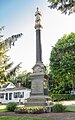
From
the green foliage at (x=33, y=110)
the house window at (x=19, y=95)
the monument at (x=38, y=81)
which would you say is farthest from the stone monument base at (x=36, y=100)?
the house window at (x=19, y=95)

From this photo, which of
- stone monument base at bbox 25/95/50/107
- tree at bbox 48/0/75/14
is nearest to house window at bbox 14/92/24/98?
stone monument base at bbox 25/95/50/107

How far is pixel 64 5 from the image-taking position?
37.7ft

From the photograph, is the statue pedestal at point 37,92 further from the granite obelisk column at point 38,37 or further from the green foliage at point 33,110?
the green foliage at point 33,110

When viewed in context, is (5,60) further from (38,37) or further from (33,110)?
(38,37)

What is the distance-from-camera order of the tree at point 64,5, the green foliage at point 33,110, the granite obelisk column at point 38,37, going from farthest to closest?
the granite obelisk column at point 38,37 < the green foliage at point 33,110 < the tree at point 64,5

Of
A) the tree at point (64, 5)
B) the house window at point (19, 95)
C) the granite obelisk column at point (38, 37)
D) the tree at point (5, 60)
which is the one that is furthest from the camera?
the house window at point (19, 95)

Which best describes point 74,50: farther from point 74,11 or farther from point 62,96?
point 62,96

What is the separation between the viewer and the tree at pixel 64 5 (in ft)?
37.0

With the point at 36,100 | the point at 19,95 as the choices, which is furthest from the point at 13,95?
the point at 36,100

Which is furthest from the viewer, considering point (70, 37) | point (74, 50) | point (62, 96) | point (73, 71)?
point (62, 96)

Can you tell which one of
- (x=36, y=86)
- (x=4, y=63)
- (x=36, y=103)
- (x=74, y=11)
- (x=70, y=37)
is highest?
(x=70, y=37)

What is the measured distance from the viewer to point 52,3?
1160 centimetres

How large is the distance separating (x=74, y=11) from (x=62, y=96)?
35798 mm

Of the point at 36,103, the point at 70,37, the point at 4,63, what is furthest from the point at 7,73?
the point at 70,37
